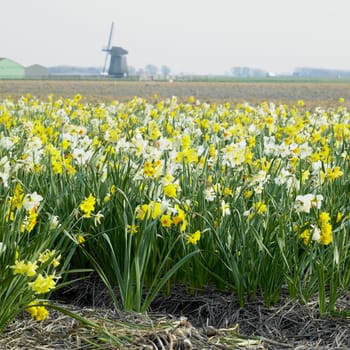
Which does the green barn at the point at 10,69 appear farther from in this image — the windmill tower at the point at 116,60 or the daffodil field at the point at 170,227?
the daffodil field at the point at 170,227

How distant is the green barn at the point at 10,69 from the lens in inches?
3637

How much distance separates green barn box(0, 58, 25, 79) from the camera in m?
92.4

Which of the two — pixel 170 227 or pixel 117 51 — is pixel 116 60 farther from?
pixel 170 227

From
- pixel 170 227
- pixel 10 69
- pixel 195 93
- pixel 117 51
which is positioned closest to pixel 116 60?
pixel 117 51

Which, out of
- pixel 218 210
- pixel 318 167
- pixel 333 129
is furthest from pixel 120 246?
pixel 333 129

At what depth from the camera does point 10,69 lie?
9575 cm

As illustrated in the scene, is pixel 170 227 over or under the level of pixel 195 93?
over

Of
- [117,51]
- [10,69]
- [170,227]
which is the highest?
[117,51]

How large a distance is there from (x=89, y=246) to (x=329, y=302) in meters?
1.36

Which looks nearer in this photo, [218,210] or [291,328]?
[291,328]

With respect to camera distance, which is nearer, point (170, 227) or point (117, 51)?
point (170, 227)

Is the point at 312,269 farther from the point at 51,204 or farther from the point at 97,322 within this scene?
the point at 51,204

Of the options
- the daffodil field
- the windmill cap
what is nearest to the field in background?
the daffodil field

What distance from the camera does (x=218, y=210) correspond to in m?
3.78
